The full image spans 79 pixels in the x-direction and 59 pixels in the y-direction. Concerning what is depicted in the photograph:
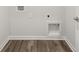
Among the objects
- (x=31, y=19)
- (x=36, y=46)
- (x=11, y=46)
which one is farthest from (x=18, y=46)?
(x=31, y=19)

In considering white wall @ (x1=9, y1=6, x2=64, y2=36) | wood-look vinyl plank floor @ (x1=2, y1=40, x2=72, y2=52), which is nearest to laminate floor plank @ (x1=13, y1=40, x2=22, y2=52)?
wood-look vinyl plank floor @ (x1=2, y1=40, x2=72, y2=52)

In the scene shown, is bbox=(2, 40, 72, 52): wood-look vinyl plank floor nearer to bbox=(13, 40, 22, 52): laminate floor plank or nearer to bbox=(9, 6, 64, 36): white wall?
bbox=(13, 40, 22, 52): laminate floor plank

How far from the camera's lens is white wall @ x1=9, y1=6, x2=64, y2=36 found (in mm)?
3748

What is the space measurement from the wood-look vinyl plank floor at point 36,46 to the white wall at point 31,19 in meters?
0.31

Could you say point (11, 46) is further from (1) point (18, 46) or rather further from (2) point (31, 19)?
(2) point (31, 19)

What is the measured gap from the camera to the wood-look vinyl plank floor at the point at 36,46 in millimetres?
3027

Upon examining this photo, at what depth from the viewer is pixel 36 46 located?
10.7 feet

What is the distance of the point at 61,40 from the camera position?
3738 millimetres

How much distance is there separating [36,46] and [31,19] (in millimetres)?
790

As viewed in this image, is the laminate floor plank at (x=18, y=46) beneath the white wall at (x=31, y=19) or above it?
beneath

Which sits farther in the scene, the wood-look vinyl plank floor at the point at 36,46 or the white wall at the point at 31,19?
the white wall at the point at 31,19

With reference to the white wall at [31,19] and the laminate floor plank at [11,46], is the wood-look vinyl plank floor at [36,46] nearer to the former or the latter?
the laminate floor plank at [11,46]

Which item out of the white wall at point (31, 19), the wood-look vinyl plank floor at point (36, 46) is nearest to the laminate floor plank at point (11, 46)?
the wood-look vinyl plank floor at point (36, 46)
